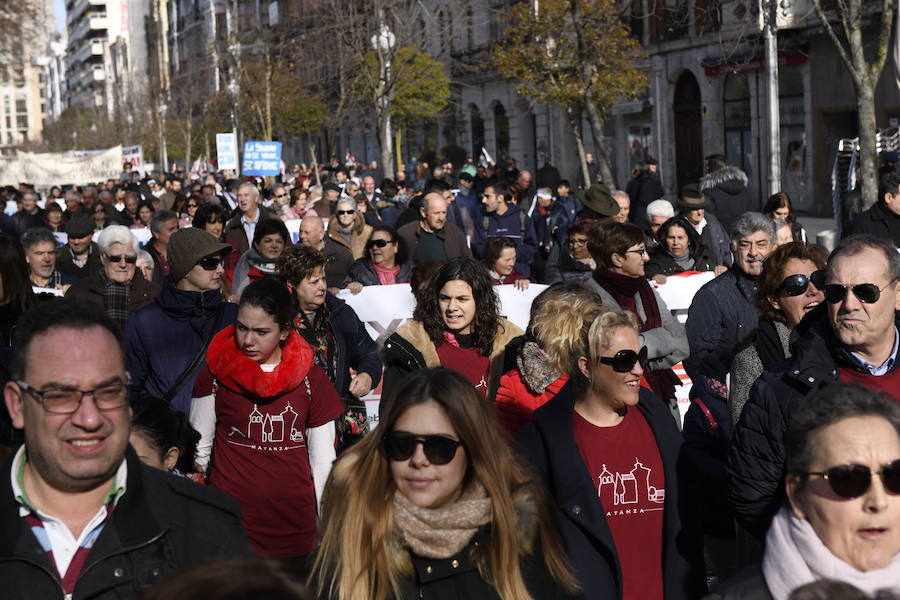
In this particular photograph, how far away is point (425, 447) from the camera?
12.3 ft

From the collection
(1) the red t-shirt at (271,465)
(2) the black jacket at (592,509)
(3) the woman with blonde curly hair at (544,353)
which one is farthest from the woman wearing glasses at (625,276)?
(2) the black jacket at (592,509)

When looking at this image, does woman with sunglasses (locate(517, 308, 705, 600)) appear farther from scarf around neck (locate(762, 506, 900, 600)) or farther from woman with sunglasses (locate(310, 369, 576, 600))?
scarf around neck (locate(762, 506, 900, 600))

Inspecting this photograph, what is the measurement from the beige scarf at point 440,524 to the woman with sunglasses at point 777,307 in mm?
1706

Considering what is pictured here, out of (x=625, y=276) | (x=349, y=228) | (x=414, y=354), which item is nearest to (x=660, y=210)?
(x=349, y=228)

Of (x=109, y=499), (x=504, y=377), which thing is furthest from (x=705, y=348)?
(x=109, y=499)

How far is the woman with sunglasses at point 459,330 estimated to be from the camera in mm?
6312

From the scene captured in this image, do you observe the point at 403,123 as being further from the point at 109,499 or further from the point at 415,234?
the point at 109,499

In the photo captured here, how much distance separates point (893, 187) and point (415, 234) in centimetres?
439

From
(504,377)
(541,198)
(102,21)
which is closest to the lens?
(504,377)

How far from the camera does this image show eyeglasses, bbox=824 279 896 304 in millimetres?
4516

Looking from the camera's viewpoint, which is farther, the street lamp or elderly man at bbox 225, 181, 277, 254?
the street lamp

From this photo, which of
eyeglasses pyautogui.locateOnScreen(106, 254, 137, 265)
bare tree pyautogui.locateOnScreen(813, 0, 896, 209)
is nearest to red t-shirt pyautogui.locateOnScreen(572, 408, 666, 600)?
eyeglasses pyautogui.locateOnScreen(106, 254, 137, 265)

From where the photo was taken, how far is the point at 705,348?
6.72m

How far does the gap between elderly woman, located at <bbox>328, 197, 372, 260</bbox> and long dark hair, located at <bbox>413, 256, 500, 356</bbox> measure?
6.71m
